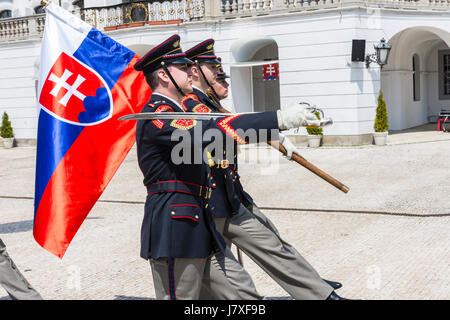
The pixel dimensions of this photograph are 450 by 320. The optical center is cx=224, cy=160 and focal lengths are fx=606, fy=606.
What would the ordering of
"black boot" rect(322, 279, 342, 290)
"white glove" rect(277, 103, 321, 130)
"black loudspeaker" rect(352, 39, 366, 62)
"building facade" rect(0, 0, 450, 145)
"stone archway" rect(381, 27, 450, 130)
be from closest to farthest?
"white glove" rect(277, 103, 321, 130) → "black boot" rect(322, 279, 342, 290) → "black loudspeaker" rect(352, 39, 366, 62) → "building facade" rect(0, 0, 450, 145) → "stone archway" rect(381, 27, 450, 130)

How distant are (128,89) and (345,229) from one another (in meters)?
3.50

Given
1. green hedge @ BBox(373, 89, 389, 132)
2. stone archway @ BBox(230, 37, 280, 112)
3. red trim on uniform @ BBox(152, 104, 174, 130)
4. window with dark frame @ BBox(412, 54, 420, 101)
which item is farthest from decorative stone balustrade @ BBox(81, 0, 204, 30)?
red trim on uniform @ BBox(152, 104, 174, 130)

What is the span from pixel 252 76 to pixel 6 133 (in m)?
9.92

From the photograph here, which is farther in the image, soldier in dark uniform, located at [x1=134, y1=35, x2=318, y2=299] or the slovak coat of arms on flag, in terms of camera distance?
the slovak coat of arms on flag

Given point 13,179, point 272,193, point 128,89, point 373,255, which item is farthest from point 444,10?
point 128,89

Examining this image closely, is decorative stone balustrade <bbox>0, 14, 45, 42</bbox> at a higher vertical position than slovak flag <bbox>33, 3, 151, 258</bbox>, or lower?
higher

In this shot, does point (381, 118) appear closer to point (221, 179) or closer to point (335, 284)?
point (335, 284)

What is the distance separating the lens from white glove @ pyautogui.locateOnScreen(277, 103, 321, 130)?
2.86 metres

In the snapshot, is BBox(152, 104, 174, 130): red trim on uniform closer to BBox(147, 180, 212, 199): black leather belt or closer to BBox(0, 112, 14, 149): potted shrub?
BBox(147, 180, 212, 199): black leather belt

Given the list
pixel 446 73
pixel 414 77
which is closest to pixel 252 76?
pixel 414 77

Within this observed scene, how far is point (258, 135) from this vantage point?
303cm

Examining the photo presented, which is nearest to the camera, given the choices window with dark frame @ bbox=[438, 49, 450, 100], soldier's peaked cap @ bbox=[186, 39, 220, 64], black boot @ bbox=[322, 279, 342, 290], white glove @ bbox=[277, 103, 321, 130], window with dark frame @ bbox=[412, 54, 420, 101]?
white glove @ bbox=[277, 103, 321, 130]

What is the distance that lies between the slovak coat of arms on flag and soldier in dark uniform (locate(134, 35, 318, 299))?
638 inches

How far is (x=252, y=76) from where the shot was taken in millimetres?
20688
